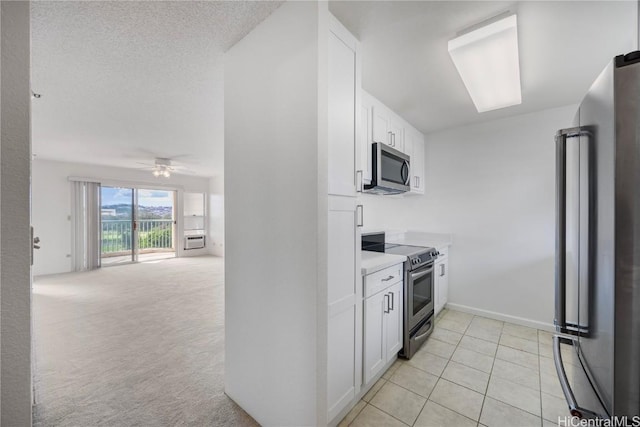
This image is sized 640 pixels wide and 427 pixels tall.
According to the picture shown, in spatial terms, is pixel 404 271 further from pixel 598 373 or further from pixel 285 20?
pixel 285 20

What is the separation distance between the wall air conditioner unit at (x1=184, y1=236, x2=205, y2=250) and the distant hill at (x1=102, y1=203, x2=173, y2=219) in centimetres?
88

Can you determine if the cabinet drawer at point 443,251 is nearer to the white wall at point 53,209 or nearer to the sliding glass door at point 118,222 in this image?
the sliding glass door at point 118,222

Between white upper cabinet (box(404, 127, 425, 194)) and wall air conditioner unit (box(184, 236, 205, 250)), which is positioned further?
wall air conditioner unit (box(184, 236, 205, 250))

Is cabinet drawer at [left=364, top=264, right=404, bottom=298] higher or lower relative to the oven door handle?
higher

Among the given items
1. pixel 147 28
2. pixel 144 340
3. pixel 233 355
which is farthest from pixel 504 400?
pixel 147 28

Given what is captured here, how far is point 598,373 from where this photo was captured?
0.76 meters

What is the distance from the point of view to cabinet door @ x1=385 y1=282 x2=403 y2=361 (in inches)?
76.2

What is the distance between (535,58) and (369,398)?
2.85 meters

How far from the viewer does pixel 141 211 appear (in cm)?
670

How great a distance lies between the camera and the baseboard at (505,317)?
2.74 meters

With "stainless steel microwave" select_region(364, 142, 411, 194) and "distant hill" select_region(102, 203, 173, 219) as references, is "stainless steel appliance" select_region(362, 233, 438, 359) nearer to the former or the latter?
"stainless steel microwave" select_region(364, 142, 411, 194)

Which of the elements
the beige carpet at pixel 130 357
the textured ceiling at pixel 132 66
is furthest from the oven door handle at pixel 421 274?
the textured ceiling at pixel 132 66

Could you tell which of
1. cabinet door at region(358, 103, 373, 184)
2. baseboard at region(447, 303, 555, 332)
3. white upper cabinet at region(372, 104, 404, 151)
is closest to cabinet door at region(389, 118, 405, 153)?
white upper cabinet at region(372, 104, 404, 151)

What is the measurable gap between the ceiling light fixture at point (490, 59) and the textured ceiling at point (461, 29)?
0.08 meters
